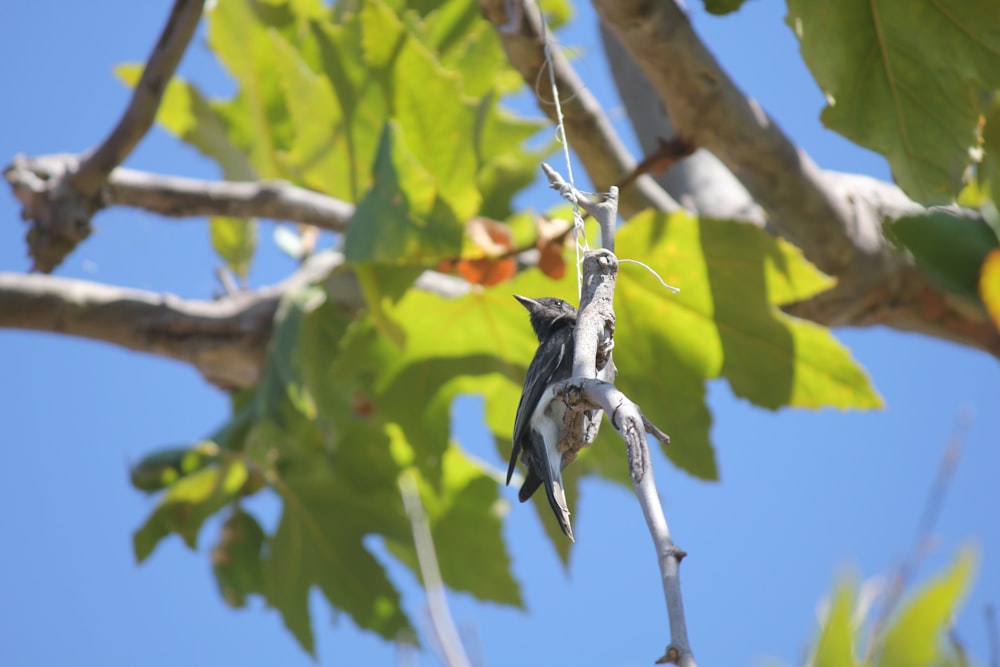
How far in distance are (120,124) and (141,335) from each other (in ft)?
2.55

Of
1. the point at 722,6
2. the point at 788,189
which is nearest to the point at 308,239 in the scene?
the point at 788,189

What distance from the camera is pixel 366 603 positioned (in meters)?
3.00

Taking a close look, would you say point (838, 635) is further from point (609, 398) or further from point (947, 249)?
point (947, 249)

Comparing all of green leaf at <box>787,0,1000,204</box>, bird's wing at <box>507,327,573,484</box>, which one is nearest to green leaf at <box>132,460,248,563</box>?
green leaf at <box>787,0,1000,204</box>

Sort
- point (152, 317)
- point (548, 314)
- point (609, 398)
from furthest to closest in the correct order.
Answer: point (152, 317), point (548, 314), point (609, 398)

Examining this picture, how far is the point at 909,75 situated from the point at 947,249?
415mm

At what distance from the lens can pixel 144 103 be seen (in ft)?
7.26

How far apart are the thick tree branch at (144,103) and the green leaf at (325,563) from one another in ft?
3.47

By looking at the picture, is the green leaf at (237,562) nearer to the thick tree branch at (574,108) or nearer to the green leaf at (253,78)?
the green leaf at (253,78)

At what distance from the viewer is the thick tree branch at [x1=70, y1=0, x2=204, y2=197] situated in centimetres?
214

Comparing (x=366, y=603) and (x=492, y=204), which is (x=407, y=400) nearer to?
(x=492, y=204)

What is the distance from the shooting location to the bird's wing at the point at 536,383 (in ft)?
2.74

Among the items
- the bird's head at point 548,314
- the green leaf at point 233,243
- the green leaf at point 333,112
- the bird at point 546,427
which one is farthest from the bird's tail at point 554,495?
the green leaf at point 233,243

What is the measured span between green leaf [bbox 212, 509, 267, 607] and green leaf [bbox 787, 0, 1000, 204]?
2.34 meters
